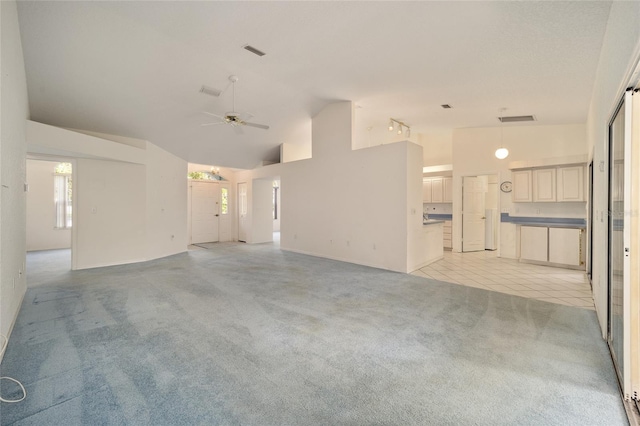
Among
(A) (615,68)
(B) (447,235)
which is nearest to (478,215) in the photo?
(B) (447,235)

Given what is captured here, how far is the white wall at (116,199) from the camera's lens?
5430 millimetres

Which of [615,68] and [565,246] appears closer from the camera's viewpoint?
[615,68]

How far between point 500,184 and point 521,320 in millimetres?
5060

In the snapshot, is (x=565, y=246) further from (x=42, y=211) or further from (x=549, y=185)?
(x=42, y=211)

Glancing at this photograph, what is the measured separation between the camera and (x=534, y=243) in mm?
6035

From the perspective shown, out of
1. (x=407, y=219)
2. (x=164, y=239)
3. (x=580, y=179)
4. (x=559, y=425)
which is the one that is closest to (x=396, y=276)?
(x=407, y=219)

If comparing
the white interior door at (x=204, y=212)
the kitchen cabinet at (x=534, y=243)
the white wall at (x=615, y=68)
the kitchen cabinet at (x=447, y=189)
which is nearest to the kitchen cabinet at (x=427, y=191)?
the kitchen cabinet at (x=447, y=189)

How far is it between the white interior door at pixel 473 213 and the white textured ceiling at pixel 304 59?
2.07 metres

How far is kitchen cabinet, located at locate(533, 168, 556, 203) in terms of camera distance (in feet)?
19.3

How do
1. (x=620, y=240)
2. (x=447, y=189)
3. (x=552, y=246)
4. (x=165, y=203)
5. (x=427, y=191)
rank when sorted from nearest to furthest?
(x=620, y=240) < (x=552, y=246) < (x=165, y=203) < (x=447, y=189) < (x=427, y=191)

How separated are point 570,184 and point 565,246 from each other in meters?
1.25

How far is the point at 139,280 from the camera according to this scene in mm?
4777

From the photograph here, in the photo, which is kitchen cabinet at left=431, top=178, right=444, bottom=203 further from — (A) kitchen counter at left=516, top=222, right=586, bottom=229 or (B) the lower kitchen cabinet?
(B) the lower kitchen cabinet

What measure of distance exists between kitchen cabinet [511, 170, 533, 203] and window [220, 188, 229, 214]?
8.79 meters
